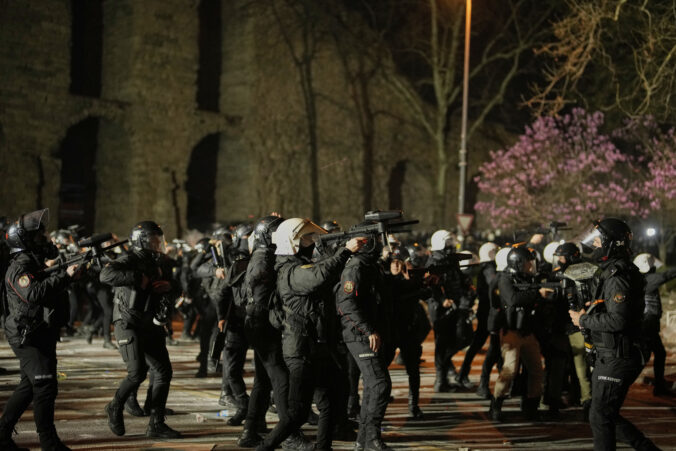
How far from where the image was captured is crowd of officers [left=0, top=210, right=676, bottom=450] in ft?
20.2

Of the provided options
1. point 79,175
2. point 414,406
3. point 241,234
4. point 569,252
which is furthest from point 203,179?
point 414,406

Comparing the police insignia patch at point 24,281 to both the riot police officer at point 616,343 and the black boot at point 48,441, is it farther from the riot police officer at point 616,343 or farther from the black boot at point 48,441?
the riot police officer at point 616,343

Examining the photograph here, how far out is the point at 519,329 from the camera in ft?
28.2

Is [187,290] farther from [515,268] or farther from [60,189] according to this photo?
[60,189]

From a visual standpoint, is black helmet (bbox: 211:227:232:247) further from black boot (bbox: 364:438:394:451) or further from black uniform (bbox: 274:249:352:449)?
black boot (bbox: 364:438:394:451)

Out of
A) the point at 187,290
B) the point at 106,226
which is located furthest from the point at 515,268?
the point at 106,226

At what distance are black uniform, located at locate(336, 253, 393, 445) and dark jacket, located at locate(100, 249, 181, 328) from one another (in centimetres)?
170

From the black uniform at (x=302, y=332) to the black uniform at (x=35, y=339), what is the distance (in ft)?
5.79

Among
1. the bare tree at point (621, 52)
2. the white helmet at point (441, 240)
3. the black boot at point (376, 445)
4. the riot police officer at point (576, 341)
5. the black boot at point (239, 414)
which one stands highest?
the bare tree at point (621, 52)

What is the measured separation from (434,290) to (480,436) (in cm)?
308

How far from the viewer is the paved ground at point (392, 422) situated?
736 cm

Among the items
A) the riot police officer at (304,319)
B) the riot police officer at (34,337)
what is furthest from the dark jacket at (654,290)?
the riot police officer at (34,337)

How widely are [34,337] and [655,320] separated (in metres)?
7.36

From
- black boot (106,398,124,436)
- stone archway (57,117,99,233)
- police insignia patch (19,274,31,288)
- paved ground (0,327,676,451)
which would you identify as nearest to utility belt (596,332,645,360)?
paved ground (0,327,676,451)
